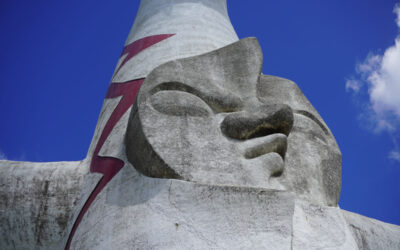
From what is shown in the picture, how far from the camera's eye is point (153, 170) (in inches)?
88.4

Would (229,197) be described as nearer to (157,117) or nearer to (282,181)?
(282,181)

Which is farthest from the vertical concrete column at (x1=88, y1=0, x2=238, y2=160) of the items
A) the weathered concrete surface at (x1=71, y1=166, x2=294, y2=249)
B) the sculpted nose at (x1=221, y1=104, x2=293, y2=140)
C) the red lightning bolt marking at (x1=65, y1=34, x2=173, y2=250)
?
the sculpted nose at (x1=221, y1=104, x2=293, y2=140)

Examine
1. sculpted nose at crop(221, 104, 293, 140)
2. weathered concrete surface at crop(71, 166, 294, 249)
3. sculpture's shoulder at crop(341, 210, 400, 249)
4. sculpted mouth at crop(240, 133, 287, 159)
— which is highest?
sculpted nose at crop(221, 104, 293, 140)

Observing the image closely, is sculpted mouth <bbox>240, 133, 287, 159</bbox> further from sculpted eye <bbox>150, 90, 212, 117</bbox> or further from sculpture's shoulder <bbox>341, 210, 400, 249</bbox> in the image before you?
sculpture's shoulder <bbox>341, 210, 400, 249</bbox>

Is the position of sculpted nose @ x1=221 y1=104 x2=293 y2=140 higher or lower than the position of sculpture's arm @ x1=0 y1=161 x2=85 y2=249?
higher

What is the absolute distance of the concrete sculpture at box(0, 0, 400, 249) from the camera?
A: 2029 mm

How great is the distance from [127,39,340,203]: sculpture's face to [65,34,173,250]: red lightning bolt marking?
19 cm

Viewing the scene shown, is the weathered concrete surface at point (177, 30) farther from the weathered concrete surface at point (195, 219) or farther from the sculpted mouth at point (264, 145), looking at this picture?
the weathered concrete surface at point (195, 219)

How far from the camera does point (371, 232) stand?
277 cm

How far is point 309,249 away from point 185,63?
4.37 ft

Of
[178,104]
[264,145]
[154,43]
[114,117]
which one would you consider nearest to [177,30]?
[154,43]

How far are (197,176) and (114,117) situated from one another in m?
1.00

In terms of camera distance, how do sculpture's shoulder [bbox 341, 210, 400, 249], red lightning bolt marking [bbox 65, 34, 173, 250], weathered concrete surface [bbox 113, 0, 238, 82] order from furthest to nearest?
1. weathered concrete surface [bbox 113, 0, 238, 82]
2. sculpture's shoulder [bbox 341, 210, 400, 249]
3. red lightning bolt marking [bbox 65, 34, 173, 250]

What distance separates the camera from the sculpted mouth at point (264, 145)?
238 centimetres
